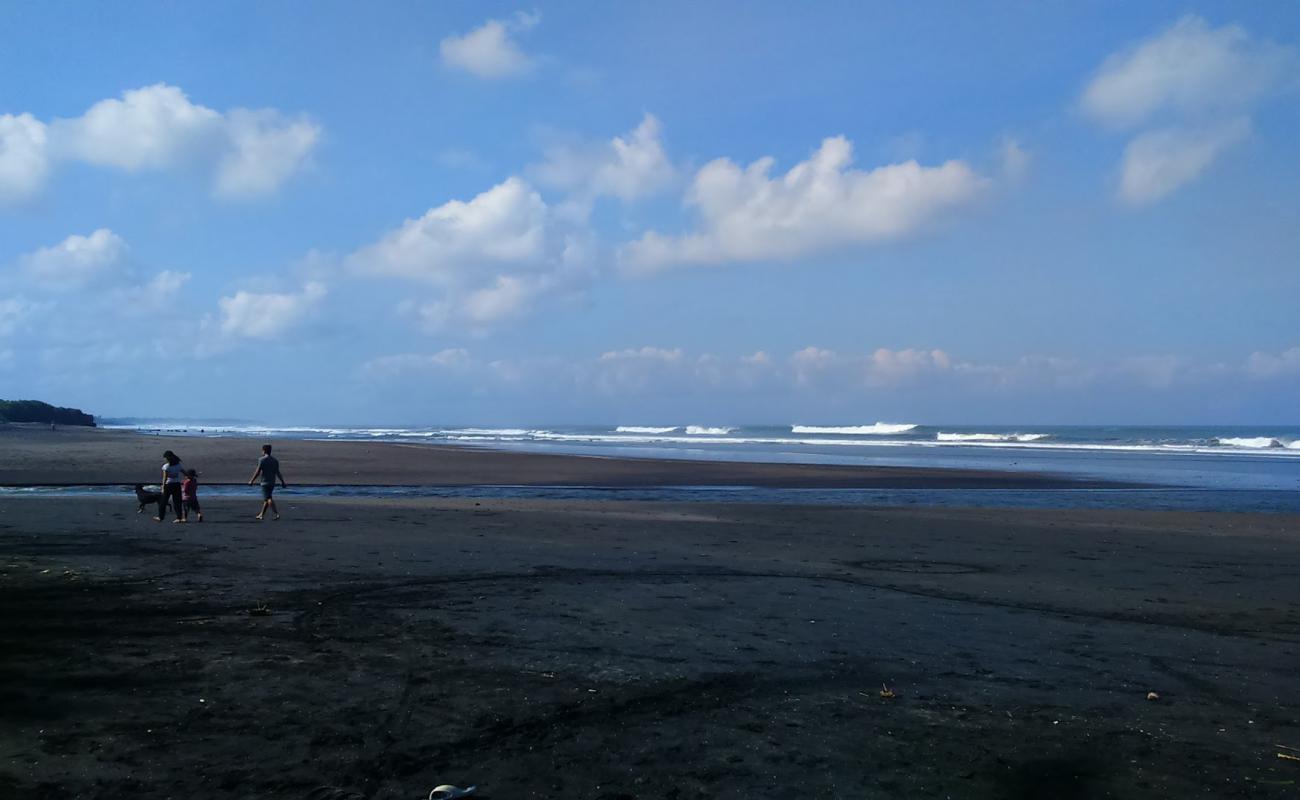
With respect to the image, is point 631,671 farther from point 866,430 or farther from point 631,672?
point 866,430

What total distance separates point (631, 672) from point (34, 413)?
384 feet

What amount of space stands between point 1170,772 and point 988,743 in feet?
3.53

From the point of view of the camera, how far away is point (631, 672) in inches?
285

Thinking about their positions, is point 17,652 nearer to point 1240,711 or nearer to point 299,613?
point 299,613

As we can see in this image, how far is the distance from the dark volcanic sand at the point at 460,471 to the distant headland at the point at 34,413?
6070 cm

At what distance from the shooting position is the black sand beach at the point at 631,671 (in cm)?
516

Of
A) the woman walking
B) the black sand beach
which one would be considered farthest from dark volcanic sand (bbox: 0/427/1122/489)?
the black sand beach

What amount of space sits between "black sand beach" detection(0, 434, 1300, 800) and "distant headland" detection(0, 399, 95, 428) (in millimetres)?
101444

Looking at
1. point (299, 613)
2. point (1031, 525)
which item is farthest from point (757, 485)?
point (299, 613)

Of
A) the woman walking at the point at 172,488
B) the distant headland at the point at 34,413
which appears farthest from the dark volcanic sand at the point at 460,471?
the distant headland at the point at 34,413

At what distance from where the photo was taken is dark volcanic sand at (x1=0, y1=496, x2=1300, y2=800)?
5.15 m

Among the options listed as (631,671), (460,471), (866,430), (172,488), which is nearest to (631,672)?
(631,671)

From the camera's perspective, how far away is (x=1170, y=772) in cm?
534

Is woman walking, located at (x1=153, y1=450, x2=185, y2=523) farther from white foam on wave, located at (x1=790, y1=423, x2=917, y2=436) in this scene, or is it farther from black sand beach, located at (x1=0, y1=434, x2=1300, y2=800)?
white foam on wave, located at (x1=790, y1=423, x2=917, y2=436)
